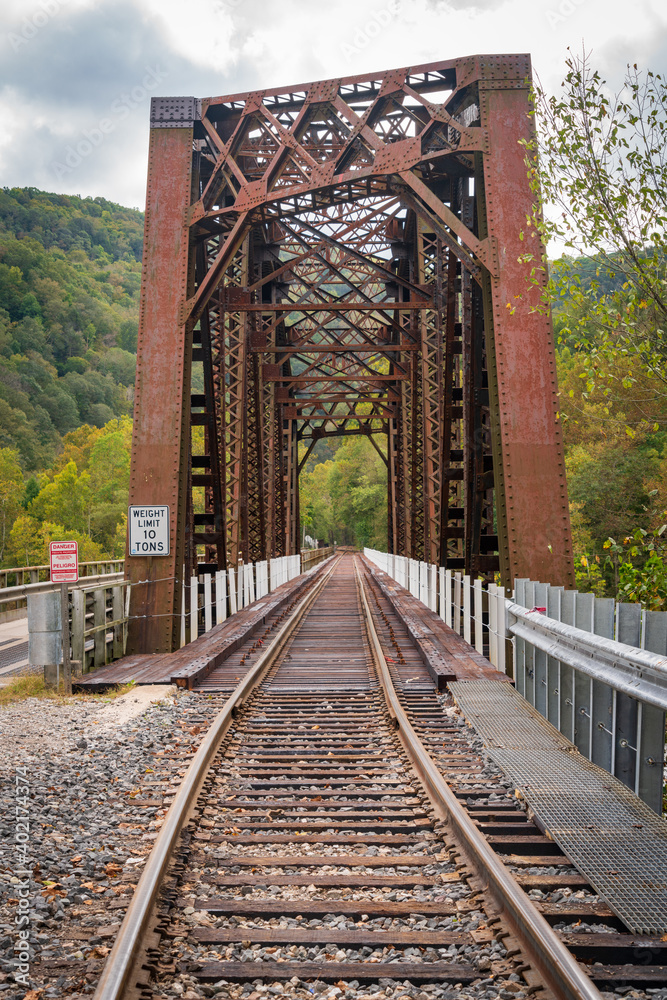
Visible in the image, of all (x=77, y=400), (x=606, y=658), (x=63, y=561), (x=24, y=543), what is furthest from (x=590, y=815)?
(x=77, y=400)

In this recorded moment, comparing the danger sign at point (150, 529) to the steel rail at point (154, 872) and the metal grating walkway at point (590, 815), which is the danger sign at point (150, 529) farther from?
the metal grating walkway at point (590, 815)

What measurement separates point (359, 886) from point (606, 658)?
229 cm

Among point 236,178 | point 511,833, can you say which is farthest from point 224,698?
point 236,178

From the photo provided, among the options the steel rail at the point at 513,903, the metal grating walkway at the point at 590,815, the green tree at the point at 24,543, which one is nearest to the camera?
the steel rail at the point at 513,903

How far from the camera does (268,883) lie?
3984mm

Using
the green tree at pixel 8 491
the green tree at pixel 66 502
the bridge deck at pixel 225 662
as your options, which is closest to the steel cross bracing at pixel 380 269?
the bridge deck at pixel 225 662

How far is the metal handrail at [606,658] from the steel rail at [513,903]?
3.97 ft

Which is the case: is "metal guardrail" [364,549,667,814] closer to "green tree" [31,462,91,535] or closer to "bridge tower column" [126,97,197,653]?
"bridge tower column" [126,97,197,653]

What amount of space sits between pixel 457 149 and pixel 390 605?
11.5m

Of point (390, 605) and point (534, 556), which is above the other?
point (534, 556)

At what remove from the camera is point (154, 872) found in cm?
380

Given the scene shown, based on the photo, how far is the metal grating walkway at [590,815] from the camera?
12.1 feet

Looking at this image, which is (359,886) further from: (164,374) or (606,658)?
(164,374)

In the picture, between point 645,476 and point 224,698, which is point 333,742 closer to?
point 224,698
